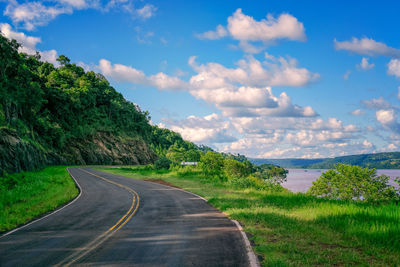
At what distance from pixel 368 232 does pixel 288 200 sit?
8289mm

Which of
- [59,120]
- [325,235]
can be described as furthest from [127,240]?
[59,120]

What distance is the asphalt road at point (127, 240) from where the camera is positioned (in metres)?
7.33

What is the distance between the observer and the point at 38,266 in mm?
6914

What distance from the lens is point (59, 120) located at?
7881 cm

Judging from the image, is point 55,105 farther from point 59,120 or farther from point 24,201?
point 24,201

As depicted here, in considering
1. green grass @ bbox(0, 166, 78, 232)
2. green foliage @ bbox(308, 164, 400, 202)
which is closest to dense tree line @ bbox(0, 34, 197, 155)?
green grass @ bbox(0, 166, 78, 232)

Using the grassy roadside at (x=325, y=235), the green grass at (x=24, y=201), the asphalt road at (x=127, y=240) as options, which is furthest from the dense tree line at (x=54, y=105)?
the grassy roadside at (x=325, y=235)

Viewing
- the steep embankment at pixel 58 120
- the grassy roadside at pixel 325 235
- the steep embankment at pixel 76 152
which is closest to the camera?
the grassy roadside at pixel 325 235

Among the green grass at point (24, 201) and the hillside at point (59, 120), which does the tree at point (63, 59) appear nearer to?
the hillside at point (59, 120)

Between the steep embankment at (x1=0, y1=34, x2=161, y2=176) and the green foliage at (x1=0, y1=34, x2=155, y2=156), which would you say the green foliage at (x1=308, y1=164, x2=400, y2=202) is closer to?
the steep embankment at (x1=0, y1=34, x2=161, y2=176)

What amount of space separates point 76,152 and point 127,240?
77392mm

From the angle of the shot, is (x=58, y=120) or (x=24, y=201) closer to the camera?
(x=24, y=201)

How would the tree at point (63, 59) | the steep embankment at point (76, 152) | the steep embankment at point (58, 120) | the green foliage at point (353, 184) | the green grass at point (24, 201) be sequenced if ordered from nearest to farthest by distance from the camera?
the green grass at point (24, 201)
the steep embankment at point (76, 152)
the green foliage at point (353, 184)
the steep embankment at point (58, 120)
the tree at point (63, 59)

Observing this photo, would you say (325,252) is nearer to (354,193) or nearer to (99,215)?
(99,215)
